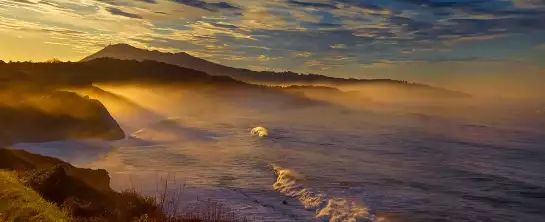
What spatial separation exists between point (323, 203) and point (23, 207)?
10.5 metres

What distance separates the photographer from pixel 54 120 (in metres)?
32.7

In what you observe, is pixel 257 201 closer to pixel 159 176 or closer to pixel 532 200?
pixel 159 176

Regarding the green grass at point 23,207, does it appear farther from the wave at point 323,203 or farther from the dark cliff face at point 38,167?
the wave at point 323,203

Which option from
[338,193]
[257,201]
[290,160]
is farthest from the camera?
[290,160]

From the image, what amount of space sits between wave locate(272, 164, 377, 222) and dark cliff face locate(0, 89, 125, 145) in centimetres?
1755

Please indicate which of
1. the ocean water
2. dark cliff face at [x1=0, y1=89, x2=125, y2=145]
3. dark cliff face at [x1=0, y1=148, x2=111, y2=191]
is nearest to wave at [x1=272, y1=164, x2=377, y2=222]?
the ocean water

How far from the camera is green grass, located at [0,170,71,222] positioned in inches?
311

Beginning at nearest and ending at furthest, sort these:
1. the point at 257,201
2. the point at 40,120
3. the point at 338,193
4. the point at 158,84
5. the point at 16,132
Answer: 1. the point at 257,201
2. the point at 338,193
3. the point at 16,132
4. the point at 40,120
5. the point at 158,84

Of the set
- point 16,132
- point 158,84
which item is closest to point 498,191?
point 16,132

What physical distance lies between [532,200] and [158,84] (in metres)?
117

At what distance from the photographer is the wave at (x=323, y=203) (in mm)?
15219

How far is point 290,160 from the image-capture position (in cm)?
2775

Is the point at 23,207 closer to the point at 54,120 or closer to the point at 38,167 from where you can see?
the point at 38,167

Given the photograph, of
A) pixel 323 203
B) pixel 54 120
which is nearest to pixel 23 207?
pixel 323 203
